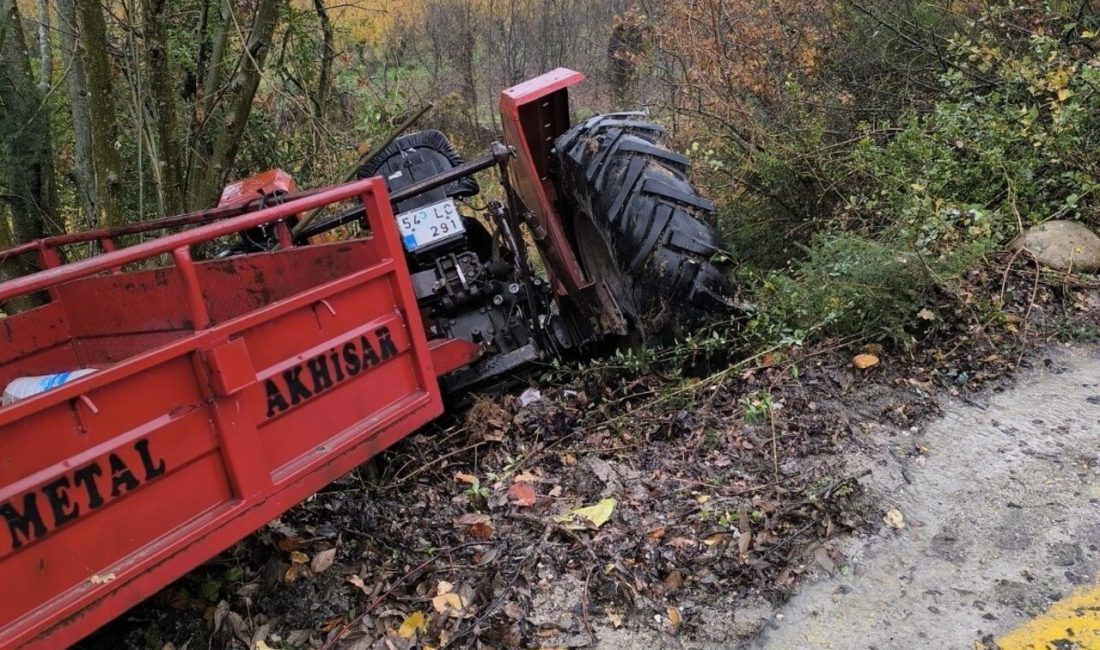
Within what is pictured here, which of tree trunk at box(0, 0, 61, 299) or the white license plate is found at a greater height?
tree trunk at box(0, 0, 61, 299)

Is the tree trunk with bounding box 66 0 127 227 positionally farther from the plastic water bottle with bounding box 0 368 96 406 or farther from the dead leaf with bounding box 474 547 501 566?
the dead leaf with bounding box 474 547 501 566

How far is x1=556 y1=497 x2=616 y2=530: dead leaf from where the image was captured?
9.27 ft

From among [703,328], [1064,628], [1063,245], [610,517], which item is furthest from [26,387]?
[1063,245]

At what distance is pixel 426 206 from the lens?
12.3 feet

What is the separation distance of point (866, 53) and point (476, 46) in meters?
8.42

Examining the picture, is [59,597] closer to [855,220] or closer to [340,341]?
[340,341]

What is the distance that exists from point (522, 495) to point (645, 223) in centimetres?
125

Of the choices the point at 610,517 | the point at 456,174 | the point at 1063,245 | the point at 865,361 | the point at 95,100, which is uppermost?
the point at 95,100

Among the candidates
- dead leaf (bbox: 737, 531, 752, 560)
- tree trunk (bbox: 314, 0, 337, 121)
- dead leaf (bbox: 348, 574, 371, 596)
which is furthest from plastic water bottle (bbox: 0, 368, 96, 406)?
tree trunk (bbox: 314, 0, 337, 121)

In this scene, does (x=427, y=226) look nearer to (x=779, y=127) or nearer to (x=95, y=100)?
(x=95, y=100)

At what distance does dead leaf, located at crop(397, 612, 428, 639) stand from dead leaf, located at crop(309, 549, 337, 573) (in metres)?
0.40

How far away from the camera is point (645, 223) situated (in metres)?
3.41

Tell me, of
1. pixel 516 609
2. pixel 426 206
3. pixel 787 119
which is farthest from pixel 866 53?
pixel 516 609

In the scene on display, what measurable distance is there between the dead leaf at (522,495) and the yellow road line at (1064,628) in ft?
5.19
